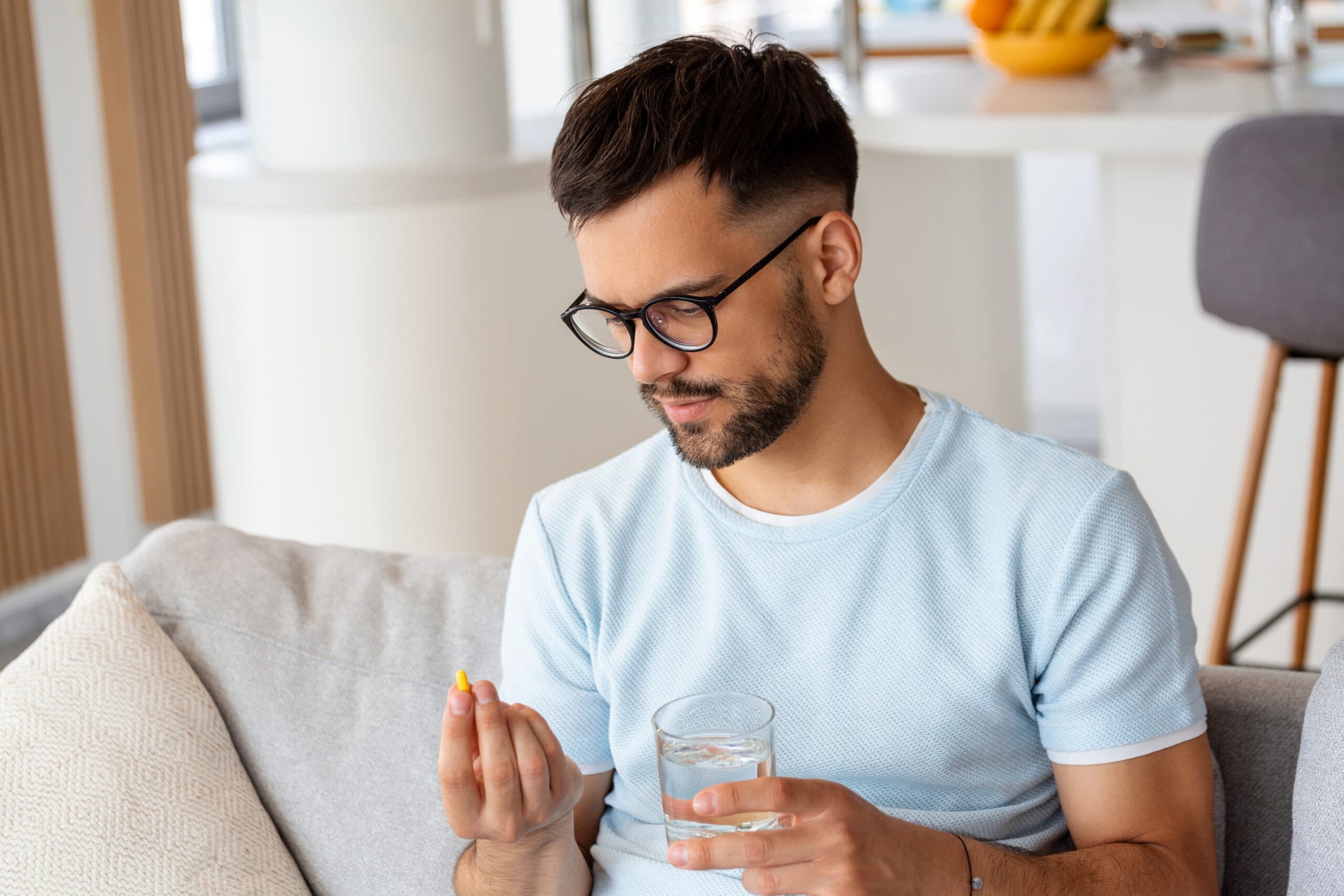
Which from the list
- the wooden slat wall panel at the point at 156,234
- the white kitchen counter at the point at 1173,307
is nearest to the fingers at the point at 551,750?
the white kitchen counter at the point at 1173,307

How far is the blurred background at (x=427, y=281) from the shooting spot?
2654mm

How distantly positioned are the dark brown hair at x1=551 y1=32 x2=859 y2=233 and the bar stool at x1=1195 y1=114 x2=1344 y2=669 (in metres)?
1.14

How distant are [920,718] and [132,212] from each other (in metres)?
3.10

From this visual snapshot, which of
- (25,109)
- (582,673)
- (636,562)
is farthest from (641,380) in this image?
(25,109)

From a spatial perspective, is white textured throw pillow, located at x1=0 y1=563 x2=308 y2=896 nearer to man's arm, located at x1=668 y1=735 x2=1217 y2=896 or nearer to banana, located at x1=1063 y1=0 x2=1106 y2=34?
man's arm, located at x1=668 y1=735 x2=1217 y2=896

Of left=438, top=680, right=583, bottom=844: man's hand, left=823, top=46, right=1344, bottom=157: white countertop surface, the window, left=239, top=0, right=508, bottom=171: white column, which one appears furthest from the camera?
the window

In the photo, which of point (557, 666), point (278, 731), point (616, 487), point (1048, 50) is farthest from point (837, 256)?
point (1048, 50)

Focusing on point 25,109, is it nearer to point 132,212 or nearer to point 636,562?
point 132,212

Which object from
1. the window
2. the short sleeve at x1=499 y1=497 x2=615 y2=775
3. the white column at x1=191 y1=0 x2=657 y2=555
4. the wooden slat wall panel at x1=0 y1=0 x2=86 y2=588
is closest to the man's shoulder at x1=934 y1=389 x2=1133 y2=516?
the short sleeve at x1=499 y1=497 x2=615 y2=775

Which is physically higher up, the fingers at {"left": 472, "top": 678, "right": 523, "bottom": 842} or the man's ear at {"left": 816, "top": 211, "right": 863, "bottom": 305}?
the man's ear at {"left": 816, "top": 211, "right": 863, "bottom": 305}

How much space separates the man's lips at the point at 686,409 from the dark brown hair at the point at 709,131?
0.16 m

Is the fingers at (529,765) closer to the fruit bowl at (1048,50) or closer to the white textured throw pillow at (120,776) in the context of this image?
the white textured throw pillow at (120,776)

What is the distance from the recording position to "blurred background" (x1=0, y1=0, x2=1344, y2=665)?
8.71ft

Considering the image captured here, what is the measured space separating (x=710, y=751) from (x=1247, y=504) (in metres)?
1.70
